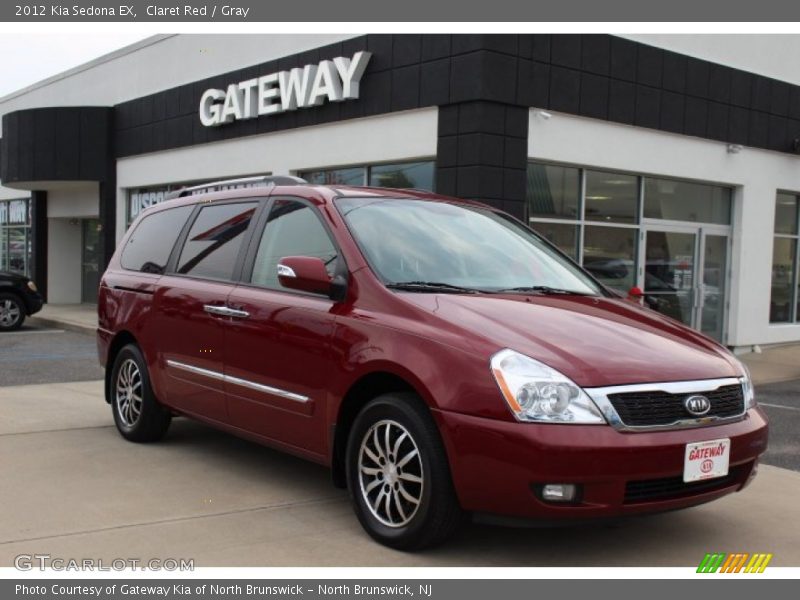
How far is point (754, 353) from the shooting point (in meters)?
14.5

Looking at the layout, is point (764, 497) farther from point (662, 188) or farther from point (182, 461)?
point (662, 188)

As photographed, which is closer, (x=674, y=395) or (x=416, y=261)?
(x=674, y=395)

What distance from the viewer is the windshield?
4.66 meters

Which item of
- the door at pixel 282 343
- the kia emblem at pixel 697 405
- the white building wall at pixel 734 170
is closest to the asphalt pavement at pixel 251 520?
the door at pixel 282 343

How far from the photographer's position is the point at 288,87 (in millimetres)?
13539

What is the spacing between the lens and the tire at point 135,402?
6258 millimetres

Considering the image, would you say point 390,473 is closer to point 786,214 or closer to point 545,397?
point 545,397

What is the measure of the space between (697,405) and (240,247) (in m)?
3.00

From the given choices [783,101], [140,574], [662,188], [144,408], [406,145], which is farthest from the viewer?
[783,101]

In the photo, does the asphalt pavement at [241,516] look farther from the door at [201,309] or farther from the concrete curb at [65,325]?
the concrete curb at [65,325]

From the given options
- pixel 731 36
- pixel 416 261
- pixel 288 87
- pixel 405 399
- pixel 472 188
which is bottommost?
pixel 405 399

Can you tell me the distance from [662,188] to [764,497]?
8.70 meters

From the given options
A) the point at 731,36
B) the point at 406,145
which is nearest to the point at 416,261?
the point at 406,145

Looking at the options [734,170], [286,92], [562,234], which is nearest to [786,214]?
[734,170]
